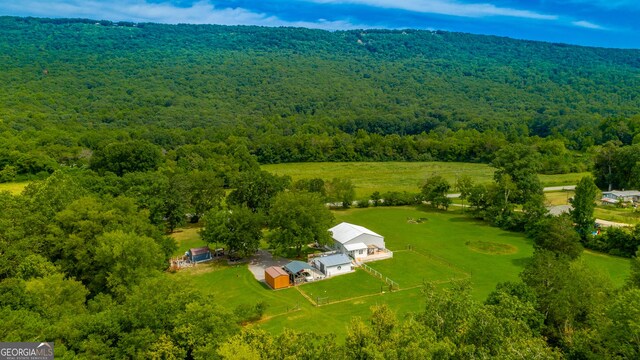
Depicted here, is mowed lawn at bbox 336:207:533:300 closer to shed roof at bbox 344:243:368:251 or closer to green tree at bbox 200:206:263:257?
shed roof at bbox 344:243:368:251

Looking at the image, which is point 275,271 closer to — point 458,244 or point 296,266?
point 296,266

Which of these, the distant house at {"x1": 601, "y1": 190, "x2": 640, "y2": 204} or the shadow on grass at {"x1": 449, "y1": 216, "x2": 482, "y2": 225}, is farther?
the distant house at {"x1": 601, "y1": 190, "x2": 640, "y2": 204}

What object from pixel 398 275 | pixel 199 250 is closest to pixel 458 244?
pixel 398 275

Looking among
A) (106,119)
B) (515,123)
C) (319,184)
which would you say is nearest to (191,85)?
(106,119)

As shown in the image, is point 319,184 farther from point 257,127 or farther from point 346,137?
point 257,127

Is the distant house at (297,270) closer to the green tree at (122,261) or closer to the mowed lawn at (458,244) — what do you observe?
the mowed lawn at (458,244)

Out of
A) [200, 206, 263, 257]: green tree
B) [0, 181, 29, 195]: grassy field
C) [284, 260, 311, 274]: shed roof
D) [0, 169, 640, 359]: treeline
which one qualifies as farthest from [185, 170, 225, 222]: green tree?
[0, 181, 29, 195]: grassy field

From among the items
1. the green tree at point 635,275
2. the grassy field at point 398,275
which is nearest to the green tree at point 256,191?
the grassy field at point 398,275
